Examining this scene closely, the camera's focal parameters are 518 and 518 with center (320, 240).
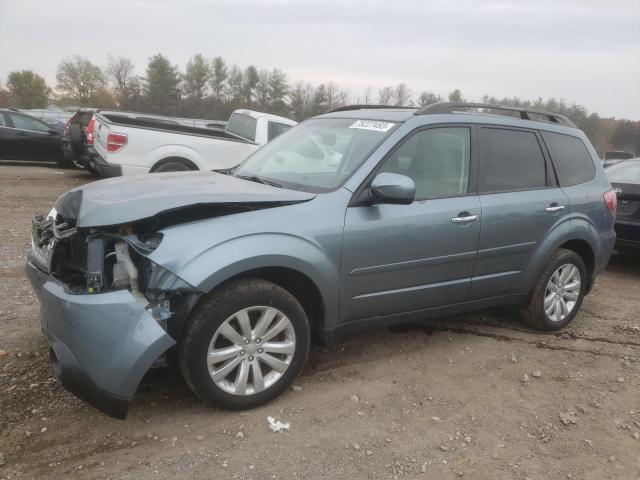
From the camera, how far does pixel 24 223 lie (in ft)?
23.2

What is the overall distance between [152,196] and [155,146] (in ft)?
19.1

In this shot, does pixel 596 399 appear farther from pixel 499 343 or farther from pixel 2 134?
pixel 2 134

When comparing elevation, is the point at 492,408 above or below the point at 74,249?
below

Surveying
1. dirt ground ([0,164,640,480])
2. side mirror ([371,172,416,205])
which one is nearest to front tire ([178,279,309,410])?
dirt ground ([0,164,640,480])

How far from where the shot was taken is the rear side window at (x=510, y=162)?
3.89 metres

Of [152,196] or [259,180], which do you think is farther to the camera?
[259,180]

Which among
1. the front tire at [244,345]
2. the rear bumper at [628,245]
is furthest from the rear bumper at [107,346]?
the rear bumper at [628,245]

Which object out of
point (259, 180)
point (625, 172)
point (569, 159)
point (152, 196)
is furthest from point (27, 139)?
point (625, 172)

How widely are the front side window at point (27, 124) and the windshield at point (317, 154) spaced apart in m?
11.4

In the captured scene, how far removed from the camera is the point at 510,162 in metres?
4.05

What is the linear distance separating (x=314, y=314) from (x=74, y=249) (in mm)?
1447

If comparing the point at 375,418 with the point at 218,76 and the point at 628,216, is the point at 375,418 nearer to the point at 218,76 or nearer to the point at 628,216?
the point at 628,216

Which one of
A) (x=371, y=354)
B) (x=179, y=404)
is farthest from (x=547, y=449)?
(x=179, y=404)

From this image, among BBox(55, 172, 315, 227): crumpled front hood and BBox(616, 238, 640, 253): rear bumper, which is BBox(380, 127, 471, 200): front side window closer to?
BBox(55, 172, 315, 227): crumpled front hood
